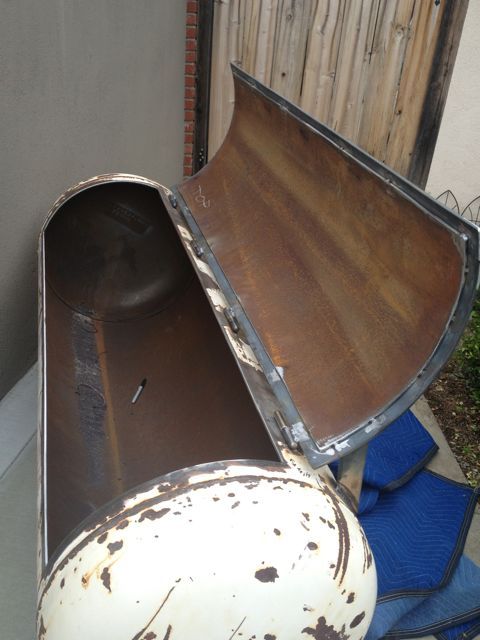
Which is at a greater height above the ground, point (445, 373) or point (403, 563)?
point (403, 563)

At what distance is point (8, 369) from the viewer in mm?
2490

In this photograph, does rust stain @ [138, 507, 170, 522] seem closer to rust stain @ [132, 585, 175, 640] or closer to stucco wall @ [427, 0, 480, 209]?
rust stain @ [132, 585, 175, 640]

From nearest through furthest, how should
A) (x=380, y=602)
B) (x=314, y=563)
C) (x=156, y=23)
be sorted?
(x=314, y=563)
(x=380, y=602)
(x=156, y=23)

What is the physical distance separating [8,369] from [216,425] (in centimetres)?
101

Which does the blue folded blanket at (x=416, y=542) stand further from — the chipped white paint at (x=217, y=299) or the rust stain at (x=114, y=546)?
the rust stain at (x=114, y=546)

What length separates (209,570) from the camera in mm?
1004

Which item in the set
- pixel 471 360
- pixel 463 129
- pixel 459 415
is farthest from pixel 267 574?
pixel 463 129

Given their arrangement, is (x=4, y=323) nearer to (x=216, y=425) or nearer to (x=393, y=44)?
(x=216, y=425)

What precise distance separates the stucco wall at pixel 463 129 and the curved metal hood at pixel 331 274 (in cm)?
282

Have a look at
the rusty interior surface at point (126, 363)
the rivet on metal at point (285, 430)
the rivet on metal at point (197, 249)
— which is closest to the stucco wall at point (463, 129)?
the rusty interior surface at point (126, 363)

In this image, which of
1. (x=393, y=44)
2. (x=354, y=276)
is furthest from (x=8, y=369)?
(x=393, y=44)

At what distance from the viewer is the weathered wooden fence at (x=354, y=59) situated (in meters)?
4.04

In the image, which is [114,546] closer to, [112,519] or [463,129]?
[112,519]

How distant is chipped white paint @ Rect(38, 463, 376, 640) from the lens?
0.99 m
